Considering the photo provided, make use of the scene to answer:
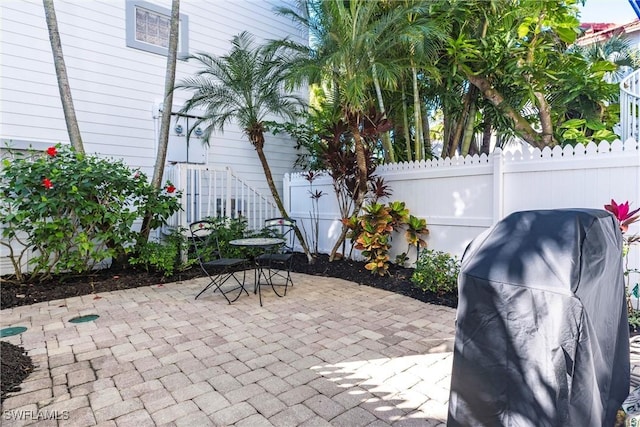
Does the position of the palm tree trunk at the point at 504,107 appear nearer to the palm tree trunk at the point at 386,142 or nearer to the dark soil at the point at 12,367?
the palm tree trunk at the point at 386,142

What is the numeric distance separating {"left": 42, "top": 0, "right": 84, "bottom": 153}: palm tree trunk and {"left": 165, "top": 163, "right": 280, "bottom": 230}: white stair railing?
154cm

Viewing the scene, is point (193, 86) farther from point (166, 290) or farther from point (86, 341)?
point (86, 341)

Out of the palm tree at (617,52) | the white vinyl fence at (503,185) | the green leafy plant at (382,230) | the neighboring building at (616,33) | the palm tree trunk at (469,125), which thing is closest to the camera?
the white vinyl fence at (503,185)

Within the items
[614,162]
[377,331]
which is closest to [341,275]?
[377,331]

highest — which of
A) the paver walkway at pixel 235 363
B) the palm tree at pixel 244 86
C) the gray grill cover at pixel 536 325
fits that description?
the palm tree at pixel 244 86

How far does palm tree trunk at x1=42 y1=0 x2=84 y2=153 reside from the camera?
5039mm

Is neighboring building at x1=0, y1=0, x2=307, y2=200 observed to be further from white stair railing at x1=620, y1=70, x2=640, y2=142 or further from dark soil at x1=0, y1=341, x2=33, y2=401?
white stair railing at x1=620, y1=70, x2=640, y2=142

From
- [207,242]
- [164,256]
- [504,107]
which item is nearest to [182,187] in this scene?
[207,242]

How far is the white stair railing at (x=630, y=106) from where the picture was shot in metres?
3.99

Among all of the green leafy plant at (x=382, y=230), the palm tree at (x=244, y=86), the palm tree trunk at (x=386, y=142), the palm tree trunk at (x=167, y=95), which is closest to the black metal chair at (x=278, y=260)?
the palm tree at (x=244, y=86)

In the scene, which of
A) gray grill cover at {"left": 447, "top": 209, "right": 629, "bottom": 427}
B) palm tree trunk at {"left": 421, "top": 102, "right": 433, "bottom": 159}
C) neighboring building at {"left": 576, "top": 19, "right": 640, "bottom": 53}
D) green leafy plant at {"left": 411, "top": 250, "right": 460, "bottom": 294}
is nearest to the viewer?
gray grill cover at {"left": 447, "top": 209, "right": 629, "bottom": 427}

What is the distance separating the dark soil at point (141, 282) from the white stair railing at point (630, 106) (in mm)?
2767

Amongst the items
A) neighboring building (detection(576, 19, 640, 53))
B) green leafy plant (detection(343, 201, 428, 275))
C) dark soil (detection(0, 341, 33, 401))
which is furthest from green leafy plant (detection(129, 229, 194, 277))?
neighboring building (detection(576, 19, 640, 53))

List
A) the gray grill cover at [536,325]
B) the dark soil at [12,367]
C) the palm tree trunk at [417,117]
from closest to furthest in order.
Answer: the gray grill cover at [536,325] < the dark soil at [12,367] < the palm tree trunk at [417,117]
